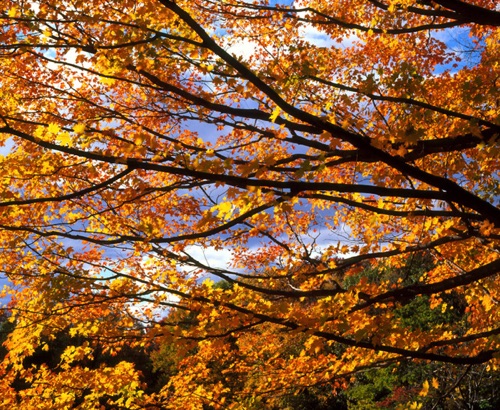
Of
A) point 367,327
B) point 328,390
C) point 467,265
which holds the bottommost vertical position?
point 367,327

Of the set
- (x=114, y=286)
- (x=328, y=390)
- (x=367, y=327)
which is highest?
(x=328, y=390)

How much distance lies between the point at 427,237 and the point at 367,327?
7.56 ft

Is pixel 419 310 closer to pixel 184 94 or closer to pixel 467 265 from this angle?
pixel 467 265

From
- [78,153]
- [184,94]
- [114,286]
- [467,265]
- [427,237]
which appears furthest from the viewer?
[467,265]

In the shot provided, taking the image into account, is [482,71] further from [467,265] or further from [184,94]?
[184,94]

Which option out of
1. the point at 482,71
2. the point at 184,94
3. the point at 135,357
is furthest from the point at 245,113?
the point at 135,357

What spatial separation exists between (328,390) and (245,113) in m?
15.5

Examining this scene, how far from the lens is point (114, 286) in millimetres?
5508

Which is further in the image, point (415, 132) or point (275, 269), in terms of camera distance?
point (275, 269)

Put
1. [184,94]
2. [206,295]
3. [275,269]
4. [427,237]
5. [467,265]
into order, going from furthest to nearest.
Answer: [467,265] < [275,269] < [427,237] < [206,295] < [184,94]

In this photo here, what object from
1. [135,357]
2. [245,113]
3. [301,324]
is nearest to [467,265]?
[301,324]

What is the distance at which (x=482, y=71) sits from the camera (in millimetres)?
7996

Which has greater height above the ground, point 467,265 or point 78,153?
point 467,265

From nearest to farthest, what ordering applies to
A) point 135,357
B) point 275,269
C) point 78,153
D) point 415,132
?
point 78,153 < point 415,132 < point 275,269 < point 135,357
